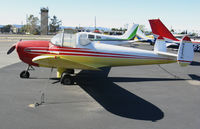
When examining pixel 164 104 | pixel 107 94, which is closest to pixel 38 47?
pixel 107 94

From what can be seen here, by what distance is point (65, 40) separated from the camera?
8969 millimetres

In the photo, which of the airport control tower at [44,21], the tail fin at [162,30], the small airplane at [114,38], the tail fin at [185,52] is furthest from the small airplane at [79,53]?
the airport control tower at [44,21]

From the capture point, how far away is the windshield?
29.4 feet

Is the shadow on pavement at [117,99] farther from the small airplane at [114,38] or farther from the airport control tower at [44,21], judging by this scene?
the airport control tower at [44,21]

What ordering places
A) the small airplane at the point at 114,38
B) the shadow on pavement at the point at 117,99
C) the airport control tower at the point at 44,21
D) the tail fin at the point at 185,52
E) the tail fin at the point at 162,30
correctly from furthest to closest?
the airport control tower at the point at 44,21, the tail fin at the point at 162,30, the small airplane at the point at 114,38, the tail fin at the point at 185,52, the shadow on pavement at the point at 117,99

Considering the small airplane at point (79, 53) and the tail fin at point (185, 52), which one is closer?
the small airplane at point (79, 53)

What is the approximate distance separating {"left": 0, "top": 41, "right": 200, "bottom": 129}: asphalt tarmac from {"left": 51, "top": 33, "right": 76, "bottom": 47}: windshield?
1751mm

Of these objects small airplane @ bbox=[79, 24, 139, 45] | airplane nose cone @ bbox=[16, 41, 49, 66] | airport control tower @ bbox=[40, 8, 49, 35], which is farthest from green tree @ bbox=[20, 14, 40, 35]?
airplane nose cone @ bbox=[16, 41, 49, 66]

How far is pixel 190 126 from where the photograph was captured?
16.9ft

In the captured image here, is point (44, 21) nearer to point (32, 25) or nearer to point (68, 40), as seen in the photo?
point (32, 25)

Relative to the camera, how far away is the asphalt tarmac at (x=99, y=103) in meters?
5.18

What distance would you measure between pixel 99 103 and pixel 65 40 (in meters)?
3.65

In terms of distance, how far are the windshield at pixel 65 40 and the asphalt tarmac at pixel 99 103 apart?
5.75 feet

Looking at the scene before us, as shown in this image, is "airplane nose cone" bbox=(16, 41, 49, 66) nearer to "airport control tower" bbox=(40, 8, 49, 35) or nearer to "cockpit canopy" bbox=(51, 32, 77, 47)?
"cockpit canopy" bbox=(51, 32, 77, 47)
